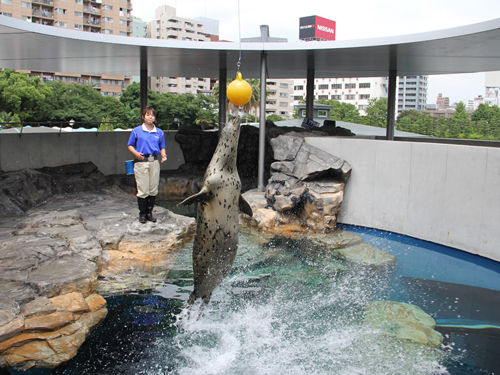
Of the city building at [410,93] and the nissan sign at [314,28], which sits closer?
the nissan sign at [314,28]

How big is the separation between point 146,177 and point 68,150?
635 centimetres

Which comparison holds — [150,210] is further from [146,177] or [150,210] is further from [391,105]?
[391,105]

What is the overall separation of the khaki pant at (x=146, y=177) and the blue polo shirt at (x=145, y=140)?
176mm

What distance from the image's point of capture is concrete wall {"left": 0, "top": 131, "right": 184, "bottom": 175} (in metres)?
9.84

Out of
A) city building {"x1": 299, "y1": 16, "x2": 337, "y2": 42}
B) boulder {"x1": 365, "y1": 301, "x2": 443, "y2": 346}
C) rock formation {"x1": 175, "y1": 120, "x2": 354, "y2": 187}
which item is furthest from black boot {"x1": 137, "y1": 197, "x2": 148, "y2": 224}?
city building {"x1": 299, "y1": 16, "x2": 337, "y2": 42}

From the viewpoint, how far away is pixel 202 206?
376 centimetres

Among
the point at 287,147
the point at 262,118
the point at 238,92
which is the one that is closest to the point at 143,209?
the point at 238,92

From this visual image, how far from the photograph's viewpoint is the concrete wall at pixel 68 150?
9.84 m

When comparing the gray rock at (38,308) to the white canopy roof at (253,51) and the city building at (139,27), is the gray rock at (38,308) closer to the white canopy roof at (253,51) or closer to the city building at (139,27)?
the white canopy roof at (253,51)

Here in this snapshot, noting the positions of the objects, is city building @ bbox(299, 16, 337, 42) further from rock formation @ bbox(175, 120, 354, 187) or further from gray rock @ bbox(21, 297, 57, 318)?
gray rock @ bbox(21, 297, 57, 318)

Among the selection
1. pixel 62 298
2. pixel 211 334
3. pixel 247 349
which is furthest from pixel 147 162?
pixel 247 349

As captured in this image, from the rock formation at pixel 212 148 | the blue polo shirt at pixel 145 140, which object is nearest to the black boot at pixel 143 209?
the blue polo shirt at pixel 145 140

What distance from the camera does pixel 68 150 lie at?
11.1 meters

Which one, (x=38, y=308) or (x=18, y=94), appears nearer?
(x=38, y=308)
